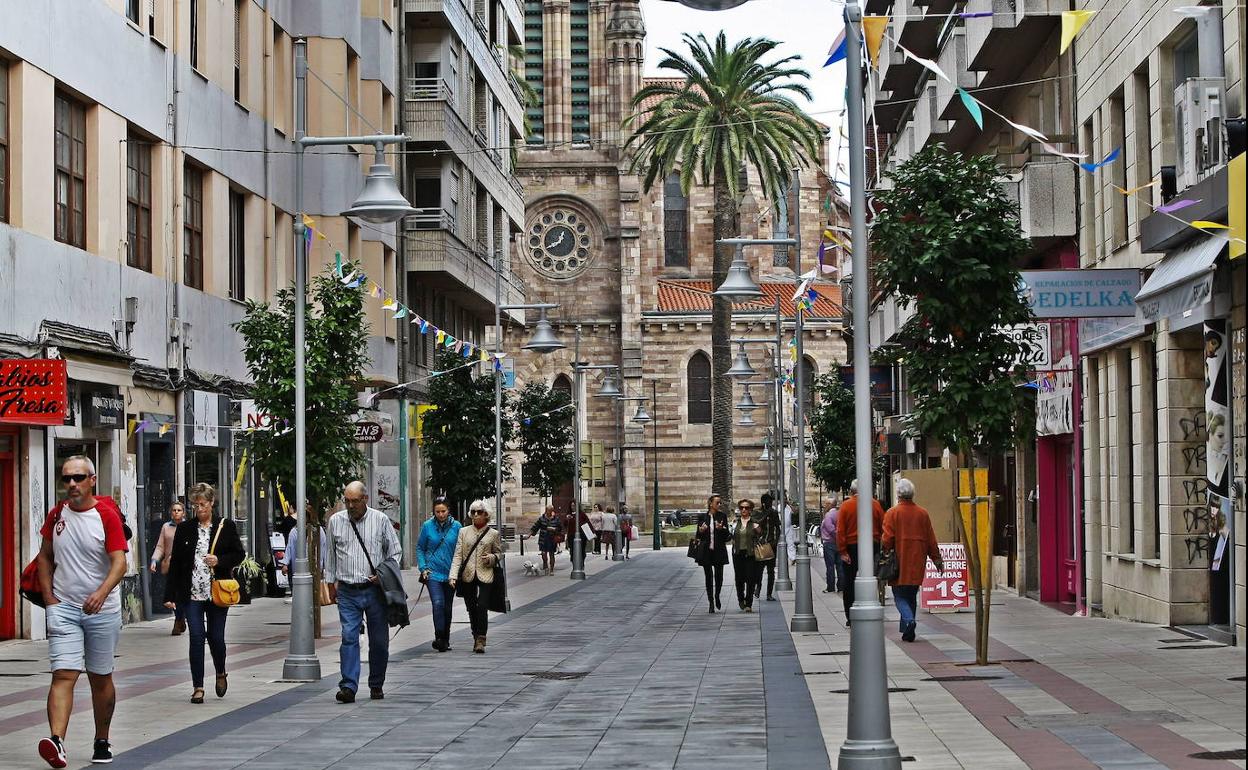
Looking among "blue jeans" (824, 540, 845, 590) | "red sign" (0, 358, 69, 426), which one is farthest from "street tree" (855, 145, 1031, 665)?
"blue jeans" (824, 540, 845, 590)

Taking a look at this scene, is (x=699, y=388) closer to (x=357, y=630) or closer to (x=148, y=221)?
(x=148, y=221)

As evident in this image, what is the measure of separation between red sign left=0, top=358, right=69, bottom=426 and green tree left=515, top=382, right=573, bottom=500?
3826 cm

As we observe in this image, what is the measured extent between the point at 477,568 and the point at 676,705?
6667 mm

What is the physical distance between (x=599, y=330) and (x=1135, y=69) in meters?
67.9

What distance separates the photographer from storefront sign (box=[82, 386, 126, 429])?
24609 mm

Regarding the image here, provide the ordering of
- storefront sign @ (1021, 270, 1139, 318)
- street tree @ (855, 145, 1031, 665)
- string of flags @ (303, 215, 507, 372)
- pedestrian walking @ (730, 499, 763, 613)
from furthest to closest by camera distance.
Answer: pedestrian walking @ (730, 499, 763, 613)
string of flags @ (303, 215, 507, 372)
storefront sign @ (1021, 270, 1139, 318)
street tree @ (855, 145, 1031, 665)

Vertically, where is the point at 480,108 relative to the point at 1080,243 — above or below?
above

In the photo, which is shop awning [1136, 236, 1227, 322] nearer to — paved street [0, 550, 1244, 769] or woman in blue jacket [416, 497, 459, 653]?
paved street [0, 550, 1244, 769]

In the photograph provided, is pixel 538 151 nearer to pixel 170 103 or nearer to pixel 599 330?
pixel 599 330

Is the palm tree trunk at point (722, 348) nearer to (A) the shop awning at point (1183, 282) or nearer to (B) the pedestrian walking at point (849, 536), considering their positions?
(B) the pedestrian walking at point (849, 536)

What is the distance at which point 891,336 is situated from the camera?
144 feet

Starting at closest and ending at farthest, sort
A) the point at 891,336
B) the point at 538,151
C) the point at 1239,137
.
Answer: the point at 1239,137
the point at 891,336
the point at 538,151

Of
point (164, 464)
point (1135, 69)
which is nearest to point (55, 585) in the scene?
point (1135, 69)

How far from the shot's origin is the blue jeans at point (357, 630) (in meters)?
15.6
